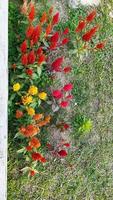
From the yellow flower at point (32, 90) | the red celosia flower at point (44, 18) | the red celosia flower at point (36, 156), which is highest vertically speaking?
the red celosia flower at point (44, 18)

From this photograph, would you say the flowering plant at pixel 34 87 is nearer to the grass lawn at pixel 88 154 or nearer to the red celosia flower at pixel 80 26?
the red celosia flower at pixel 80 26

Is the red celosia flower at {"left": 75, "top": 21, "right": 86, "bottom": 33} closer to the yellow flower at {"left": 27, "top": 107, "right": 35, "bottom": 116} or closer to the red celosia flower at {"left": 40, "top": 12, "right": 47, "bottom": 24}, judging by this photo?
the red celosia flower at {"left": 40, "top": 12, "right": 47, "bottom": 24}

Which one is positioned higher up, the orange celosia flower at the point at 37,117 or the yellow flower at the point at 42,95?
the yellow flower at the point at 42,95

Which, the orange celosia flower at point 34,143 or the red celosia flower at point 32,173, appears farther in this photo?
the red celosia flower at point 32,173

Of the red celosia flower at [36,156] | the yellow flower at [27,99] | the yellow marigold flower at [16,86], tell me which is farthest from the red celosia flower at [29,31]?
the red celosia flower at [36,156]

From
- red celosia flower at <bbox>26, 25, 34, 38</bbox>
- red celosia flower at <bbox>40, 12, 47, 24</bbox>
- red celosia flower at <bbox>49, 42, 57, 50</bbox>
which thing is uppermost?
red celosia flower at <bbox>40, 12, 47, 24</bbox>

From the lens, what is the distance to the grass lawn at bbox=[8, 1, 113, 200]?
17.0ft

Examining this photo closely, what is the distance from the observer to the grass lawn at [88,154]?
518 cm

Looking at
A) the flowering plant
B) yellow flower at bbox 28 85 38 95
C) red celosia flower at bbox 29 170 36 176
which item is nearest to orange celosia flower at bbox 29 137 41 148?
the flowering plant

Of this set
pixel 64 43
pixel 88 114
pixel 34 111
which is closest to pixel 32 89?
pixel 34 111

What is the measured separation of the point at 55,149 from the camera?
533 centimetres

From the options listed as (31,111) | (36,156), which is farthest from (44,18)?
(36,156)

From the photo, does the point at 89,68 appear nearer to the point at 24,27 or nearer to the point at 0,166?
the point at 24,27

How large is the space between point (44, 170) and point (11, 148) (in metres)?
0.47
